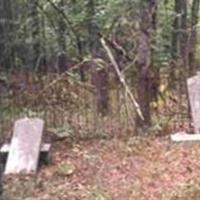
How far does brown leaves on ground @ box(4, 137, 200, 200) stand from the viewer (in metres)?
6.29

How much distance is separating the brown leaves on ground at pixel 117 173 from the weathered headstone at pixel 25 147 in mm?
159

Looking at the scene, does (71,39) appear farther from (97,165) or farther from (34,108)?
(97,165)

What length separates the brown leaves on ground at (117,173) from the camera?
6285mm

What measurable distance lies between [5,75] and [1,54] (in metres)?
1.06

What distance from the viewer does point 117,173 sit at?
23.2 feet

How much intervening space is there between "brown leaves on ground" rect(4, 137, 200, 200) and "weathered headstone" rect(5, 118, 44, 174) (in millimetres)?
159

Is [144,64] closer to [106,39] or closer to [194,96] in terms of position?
[194,96]

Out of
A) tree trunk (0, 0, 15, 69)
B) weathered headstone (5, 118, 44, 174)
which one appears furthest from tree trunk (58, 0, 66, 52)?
weathered headstone (5, 118, 44, 174)

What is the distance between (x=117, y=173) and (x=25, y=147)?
1119 millimetres

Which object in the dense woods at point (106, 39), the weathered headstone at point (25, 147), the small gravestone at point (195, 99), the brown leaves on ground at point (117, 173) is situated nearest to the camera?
the brown leaves on ground at point (117, 173)

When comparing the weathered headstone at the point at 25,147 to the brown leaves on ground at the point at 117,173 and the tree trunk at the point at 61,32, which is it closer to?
the brown leaves on ground at the point at 117,173

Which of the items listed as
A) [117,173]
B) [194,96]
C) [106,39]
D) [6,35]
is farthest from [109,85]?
[6,35]

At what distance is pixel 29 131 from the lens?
7668 millimetres

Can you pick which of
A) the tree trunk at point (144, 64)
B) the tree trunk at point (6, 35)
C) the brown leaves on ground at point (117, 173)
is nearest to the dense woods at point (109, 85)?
the tree trunk at point (144, 64)
